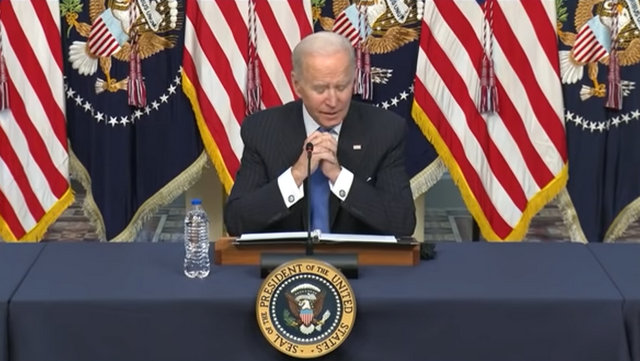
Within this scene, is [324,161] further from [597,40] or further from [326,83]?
[597,40]

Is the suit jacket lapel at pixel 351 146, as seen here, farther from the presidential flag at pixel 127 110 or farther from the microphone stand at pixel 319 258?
the presidential flag at pixel 127 110

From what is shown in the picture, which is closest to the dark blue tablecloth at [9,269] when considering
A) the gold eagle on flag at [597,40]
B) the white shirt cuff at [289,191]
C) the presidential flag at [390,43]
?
the white shirt cuff at [289,191]

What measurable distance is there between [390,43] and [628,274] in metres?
1.88

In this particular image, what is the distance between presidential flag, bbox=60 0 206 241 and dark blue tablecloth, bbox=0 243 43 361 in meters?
1.53

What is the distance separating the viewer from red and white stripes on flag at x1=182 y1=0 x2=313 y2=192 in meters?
4.16

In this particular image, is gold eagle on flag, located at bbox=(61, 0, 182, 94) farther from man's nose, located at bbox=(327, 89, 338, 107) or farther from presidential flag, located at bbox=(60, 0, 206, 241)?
man's nose, located at bbox=(327, 89, 338, 107)

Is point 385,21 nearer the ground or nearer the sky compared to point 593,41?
nearer the sky

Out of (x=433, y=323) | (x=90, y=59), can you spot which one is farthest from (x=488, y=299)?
(x=90, y=59)

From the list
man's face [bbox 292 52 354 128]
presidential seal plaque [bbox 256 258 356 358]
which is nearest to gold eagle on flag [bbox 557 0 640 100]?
man's face [bbox 292 52 354 128]

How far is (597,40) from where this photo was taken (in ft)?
13.6

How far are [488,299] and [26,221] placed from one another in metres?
2.49

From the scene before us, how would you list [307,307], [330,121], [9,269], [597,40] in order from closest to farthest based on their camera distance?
[307,307] → [9,269] → [330,121] → [597,40]

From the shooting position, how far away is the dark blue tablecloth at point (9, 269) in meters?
2.31

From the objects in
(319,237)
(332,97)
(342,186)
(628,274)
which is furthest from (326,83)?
(628,274)
